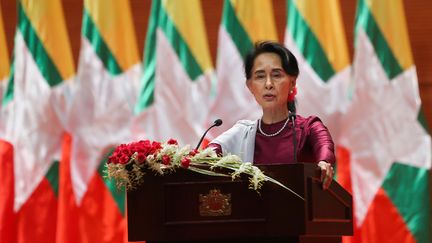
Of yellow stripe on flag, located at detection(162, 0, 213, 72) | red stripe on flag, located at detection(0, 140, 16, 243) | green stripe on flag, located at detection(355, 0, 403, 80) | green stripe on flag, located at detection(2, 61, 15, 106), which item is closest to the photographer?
green stripe on flag, located at detection(355, 0, 403, 80)

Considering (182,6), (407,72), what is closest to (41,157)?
(182,6)

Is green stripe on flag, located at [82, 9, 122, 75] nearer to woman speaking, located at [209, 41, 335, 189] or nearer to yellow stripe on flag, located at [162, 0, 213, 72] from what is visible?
yellow stripe on flag, located at [162, 0, 213, 72]

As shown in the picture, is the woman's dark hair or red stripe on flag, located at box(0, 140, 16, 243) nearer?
the woman's dark hair

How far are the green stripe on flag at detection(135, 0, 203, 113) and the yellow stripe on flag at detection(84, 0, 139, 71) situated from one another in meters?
0.12

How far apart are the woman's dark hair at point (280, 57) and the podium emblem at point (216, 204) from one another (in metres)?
0.67

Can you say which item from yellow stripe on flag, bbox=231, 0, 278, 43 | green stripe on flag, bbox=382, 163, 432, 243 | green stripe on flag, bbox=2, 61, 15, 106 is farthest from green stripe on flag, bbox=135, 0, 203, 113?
green stripe on flag, bbox=382, 163, 432, 243

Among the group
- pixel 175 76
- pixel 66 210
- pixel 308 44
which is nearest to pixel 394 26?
pixel 308 44

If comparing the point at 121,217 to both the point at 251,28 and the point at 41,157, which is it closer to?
the point at 41,157

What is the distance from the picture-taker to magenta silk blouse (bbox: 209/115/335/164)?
3.08 meters

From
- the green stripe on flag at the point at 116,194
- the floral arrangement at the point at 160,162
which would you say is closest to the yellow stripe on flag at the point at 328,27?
the green stripe on flag at the point at 116,194

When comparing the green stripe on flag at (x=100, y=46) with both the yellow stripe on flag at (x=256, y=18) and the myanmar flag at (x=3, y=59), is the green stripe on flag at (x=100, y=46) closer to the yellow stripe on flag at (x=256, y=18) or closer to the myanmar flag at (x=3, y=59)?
the myanmar flag at (x=3, y=59)

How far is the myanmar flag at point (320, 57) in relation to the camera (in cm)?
468

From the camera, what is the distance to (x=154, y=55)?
196 inches

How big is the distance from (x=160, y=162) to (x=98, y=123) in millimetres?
2306
